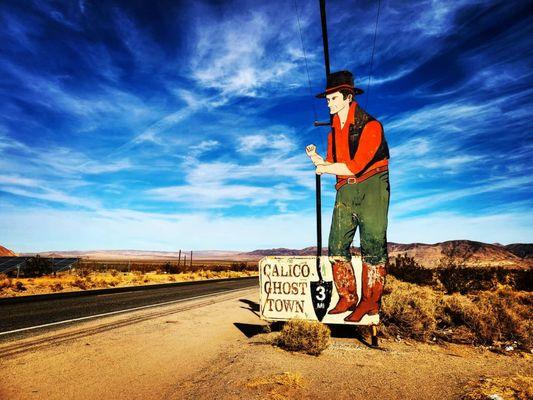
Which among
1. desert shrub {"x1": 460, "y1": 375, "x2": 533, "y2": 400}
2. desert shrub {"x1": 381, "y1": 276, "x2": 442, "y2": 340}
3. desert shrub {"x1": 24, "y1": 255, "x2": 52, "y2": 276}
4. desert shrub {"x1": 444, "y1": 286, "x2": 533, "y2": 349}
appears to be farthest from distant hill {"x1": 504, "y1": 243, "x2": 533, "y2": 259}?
desert shrub {"x1": 24, "y1": 255, "x2": 52, "y2": 276}

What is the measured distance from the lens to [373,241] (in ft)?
23.7

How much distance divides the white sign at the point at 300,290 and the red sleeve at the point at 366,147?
2104 millimetres

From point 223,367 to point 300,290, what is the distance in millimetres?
2508

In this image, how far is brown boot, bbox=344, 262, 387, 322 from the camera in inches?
270

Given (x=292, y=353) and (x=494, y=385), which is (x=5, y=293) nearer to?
(x=292, y=353)

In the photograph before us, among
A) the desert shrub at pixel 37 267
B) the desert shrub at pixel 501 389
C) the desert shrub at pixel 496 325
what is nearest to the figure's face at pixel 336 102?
the desert shrub at pixel 496 325

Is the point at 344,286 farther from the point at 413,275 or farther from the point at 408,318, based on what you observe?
the point at 413,275

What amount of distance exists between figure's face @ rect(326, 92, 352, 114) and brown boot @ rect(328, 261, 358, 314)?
3.74 m

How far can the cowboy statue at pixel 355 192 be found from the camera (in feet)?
23.0

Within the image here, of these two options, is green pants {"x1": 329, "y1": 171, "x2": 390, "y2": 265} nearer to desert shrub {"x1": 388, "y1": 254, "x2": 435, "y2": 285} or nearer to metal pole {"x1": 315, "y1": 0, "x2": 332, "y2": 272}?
metal pole {"x1": 315, "y1": 0, "x2": 332, "y2": 272}

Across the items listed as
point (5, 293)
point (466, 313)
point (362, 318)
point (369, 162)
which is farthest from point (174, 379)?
point (5, 293)

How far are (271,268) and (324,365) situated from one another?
8.41ft

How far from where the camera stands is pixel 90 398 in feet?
13.5

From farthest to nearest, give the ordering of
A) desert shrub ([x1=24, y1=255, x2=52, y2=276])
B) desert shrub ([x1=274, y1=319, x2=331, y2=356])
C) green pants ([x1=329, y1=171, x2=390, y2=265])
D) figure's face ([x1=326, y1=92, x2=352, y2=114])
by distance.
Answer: desert shrub ([x1=24, y1=255, x2=52, y2=276])
figure's face ([x1=326, y1=92, x2=352, y2=114])
green pants ([x1=329, y1=171, x2=390, y2=265])
desert shrub ([x1=274, y1=319, x2=331, y2=356])
